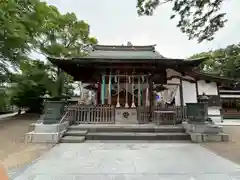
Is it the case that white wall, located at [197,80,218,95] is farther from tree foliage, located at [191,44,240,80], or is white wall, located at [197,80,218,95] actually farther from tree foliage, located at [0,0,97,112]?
tree foliage, located at [0,0,97,112]

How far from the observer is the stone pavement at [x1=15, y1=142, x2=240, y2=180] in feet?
8.14

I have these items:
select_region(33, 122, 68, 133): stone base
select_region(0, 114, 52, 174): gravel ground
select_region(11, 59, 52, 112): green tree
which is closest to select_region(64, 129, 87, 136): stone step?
select_region(33, 122, 68, 133): stone base

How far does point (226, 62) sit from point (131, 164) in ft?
66.4

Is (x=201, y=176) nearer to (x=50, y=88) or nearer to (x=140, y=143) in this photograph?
(x=140, y=143)

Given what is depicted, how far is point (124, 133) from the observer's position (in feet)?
17.1

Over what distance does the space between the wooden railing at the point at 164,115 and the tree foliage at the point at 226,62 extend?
14.0 m

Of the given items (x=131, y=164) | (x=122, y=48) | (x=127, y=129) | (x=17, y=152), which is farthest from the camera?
(x=122, y=48)

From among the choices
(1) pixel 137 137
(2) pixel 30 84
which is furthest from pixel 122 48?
(1) pixel 137 137

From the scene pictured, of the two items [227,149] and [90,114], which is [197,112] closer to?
[227,149]

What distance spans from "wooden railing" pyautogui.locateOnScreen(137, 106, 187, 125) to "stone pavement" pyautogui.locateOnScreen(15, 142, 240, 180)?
6.47ft

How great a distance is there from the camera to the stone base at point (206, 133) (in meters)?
4.76

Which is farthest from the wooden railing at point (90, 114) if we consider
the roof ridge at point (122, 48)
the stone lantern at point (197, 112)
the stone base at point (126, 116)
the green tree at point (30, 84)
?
the roof ridge at point (122, 48)

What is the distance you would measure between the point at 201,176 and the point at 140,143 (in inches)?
87.9

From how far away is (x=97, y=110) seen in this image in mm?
6242
